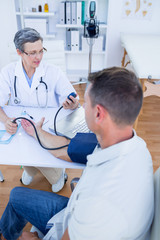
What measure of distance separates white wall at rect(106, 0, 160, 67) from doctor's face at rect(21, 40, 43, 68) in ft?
6.99

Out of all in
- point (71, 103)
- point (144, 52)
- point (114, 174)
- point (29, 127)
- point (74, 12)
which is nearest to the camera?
point (114, 174)

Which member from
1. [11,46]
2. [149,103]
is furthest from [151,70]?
[11,46]

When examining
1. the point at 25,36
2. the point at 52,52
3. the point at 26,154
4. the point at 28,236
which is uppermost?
the point at 25,36

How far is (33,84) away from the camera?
1.49 meters

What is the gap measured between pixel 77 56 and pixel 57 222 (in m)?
3.15

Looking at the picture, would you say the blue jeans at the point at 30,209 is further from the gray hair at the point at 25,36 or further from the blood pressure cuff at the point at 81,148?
the gray hair at the point at 25,36

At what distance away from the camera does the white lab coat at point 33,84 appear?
4.88 feet

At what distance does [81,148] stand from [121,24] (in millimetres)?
2886

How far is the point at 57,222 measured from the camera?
84 cm

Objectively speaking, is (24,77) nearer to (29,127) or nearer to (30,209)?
(29,127)

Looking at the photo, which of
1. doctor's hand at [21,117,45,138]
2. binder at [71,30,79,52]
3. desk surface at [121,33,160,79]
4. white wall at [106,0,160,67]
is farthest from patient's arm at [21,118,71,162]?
white wall at [106,0,160,67]

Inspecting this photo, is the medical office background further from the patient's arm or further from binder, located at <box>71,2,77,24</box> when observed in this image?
the patient's arm

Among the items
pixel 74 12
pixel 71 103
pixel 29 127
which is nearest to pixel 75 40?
pixel 74 12

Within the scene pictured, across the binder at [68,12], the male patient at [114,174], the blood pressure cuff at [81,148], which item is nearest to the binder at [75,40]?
the binder at [68,12]
